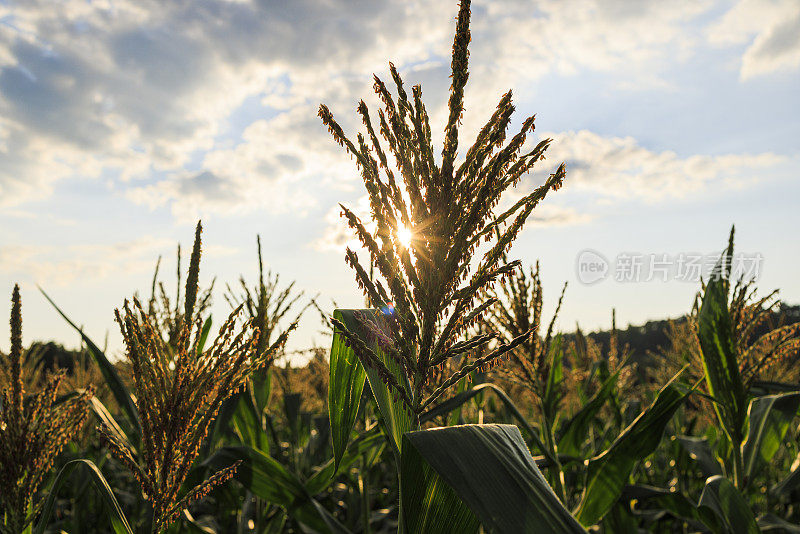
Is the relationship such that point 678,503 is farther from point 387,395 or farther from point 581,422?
point 387,395

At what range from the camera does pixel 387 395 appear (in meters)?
1.48

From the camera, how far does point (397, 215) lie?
1.35m

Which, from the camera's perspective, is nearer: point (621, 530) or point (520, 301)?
point (520, 301)

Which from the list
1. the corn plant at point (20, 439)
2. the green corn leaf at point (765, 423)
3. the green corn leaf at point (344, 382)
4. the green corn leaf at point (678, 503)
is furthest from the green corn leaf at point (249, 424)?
the green corn leaf at point (765, 423)

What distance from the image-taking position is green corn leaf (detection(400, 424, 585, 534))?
91 centimetres

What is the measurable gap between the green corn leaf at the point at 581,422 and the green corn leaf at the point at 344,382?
1661 millimetres

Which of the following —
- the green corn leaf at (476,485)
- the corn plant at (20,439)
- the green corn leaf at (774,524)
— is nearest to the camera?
the green corn leaf at (476,485)

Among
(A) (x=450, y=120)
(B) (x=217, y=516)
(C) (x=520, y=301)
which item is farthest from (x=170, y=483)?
(B) (x=217, y=516)

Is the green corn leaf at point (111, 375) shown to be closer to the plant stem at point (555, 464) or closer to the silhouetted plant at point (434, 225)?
the silhouetted plant at point (434, 225)

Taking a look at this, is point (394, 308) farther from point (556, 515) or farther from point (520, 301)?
point (520, 301)

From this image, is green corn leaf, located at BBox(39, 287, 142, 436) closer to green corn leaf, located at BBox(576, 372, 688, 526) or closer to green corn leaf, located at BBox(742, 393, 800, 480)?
green corn leaf, located at BBox(576, 372, 688, 526)

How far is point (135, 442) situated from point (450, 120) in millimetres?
2348

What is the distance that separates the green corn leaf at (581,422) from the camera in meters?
2.72

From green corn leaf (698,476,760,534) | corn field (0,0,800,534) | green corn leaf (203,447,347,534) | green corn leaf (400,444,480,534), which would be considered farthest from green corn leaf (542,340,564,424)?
green corn leaf (400,444,480,534)
